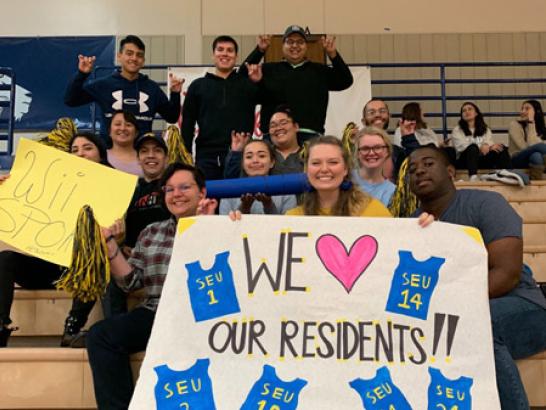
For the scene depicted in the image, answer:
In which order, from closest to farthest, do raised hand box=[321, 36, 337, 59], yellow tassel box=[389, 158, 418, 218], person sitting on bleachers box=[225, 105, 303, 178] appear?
yellow tassel box=[389, 158, 418, 218] → person sitting on bleachers box=[225, 105, 303, 178] → raised hand box=[321, 36, 337, 59]

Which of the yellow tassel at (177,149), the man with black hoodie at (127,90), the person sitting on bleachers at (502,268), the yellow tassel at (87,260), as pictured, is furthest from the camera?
the man with black hoodie at (127,90)

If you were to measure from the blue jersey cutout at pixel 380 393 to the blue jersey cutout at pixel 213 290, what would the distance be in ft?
1.39

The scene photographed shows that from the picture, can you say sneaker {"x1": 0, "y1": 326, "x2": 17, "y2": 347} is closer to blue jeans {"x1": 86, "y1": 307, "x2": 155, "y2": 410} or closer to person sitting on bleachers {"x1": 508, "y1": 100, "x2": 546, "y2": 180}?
blue jeans {"x1": 86, "y1": 307, "x2": 155, "y2": 410}

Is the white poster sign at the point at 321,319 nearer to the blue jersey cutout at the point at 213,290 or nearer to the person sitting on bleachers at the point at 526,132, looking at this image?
the blue jersey cutout at the point at 213,290

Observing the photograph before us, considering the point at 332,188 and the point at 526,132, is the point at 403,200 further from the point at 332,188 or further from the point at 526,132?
the point at 526,132

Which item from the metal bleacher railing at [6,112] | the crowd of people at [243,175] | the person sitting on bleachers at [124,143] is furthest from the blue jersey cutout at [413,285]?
the metal bleacher railing at [6,112]

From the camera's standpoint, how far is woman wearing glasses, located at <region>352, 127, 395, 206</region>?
276 cm

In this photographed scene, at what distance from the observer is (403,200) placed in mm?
2480

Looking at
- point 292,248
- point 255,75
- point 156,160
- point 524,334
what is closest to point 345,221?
point 292,248

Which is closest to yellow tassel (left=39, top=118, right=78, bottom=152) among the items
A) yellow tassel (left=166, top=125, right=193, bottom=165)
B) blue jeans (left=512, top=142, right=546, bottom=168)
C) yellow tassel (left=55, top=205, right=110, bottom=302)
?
yellow tassel (left=166, top=125, right=193, bottom=165)

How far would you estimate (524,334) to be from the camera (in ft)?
6.52

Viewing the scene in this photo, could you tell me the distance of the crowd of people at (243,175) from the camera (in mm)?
1979

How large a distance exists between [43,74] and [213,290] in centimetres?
615

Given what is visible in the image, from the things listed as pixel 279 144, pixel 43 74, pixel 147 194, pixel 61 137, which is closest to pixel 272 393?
pixel 147 194
